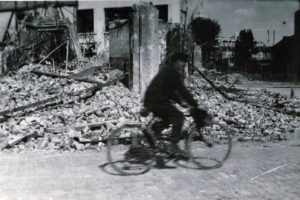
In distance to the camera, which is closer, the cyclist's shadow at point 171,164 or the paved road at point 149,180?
the paved road at point 149,180

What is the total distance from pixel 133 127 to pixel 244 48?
40.8 metres

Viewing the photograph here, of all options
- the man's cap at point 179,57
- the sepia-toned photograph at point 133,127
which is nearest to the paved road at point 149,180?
the sepia-toned photograph at point 133,127

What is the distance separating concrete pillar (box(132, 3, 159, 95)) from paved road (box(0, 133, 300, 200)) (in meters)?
6.69

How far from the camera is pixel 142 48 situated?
15039mm

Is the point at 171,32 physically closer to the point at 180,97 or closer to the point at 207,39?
the point at 180,97

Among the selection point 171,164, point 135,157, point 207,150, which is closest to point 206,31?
point 207,150

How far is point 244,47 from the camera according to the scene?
150ft

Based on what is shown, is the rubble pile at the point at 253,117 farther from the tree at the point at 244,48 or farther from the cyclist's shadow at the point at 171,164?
the tree at the point at 244,48

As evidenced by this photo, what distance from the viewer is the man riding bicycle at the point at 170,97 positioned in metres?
7.19

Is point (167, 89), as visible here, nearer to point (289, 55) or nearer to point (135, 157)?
point (135, 157)

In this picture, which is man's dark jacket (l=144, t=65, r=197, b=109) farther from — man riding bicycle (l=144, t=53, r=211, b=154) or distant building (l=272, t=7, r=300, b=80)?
distant building (l=272, t=7, r=300, b=80)

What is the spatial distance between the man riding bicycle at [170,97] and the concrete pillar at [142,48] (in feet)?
25.3

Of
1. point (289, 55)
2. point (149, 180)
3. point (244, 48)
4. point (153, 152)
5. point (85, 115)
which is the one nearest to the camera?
point (149, 180)

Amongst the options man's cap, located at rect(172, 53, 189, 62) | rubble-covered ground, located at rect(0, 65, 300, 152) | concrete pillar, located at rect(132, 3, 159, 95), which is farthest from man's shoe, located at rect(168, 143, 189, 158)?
concrete pillar, located at rect(132, 3, 159, 95)
